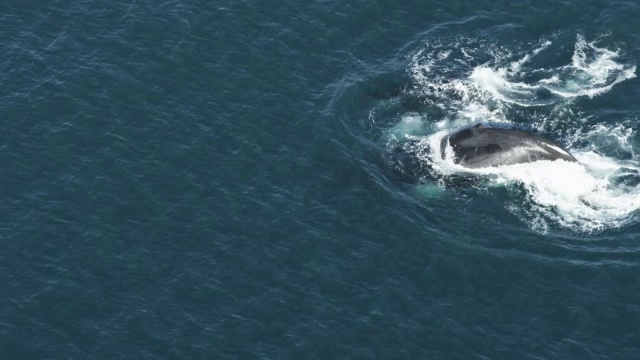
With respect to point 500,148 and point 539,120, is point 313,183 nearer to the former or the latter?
point 500,148

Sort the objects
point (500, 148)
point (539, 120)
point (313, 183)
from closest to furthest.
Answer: point (313, 183)
point (500, 148)
point (539, 120)

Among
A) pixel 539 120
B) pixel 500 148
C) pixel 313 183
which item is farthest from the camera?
pixel 539 120

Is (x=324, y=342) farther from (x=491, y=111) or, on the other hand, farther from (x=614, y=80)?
(x=614, y=80)

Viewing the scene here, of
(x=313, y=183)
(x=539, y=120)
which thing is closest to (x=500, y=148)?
(x=539, y=120)

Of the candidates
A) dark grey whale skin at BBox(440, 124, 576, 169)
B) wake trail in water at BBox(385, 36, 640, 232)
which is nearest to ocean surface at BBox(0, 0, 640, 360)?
wake trail in water at BBox(385, 36, 640, 232)

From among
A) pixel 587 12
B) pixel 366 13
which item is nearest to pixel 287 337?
pixel 366 13

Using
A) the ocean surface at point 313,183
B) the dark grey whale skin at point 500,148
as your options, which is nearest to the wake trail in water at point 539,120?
the ocean surface at point 313,183

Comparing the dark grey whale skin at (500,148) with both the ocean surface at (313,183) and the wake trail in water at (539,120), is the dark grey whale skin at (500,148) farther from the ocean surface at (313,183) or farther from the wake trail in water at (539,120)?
the ocean surface at (313,183)

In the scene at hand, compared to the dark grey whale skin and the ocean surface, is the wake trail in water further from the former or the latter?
the dark grey whale skin
